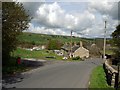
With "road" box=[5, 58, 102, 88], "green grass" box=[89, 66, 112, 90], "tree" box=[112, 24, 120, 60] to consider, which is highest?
"tree" box=[112, 24, 120, 60]

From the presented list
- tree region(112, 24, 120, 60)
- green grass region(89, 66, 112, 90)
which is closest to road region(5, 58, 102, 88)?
green grass region(89, 66, 112, 90)

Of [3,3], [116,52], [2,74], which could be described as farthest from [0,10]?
[116,52]

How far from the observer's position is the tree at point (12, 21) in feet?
71.6

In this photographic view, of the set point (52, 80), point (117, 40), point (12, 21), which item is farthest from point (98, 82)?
point (117, 40)

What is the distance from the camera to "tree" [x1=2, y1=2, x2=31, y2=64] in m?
21.8

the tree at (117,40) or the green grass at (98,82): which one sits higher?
the tree at (117,40)

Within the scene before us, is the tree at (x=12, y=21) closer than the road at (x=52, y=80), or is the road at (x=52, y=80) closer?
the road at (x=52, y=80)

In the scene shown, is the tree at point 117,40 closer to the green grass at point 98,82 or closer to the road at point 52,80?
the road at point 52,80

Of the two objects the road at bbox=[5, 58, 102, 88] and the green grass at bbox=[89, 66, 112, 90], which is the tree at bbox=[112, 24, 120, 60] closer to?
the road at bbox=[5, 58, 102, 88]

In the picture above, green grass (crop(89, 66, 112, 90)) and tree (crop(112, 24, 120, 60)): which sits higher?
tree (crop(112, 24, 120, 60))

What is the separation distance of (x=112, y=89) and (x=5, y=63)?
1600 cm

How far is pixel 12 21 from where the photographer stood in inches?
882

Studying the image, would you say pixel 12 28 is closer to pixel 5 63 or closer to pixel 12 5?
pixel 12 5

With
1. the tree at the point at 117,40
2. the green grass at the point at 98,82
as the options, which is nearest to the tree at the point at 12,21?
the green grass at the point at 98,82
